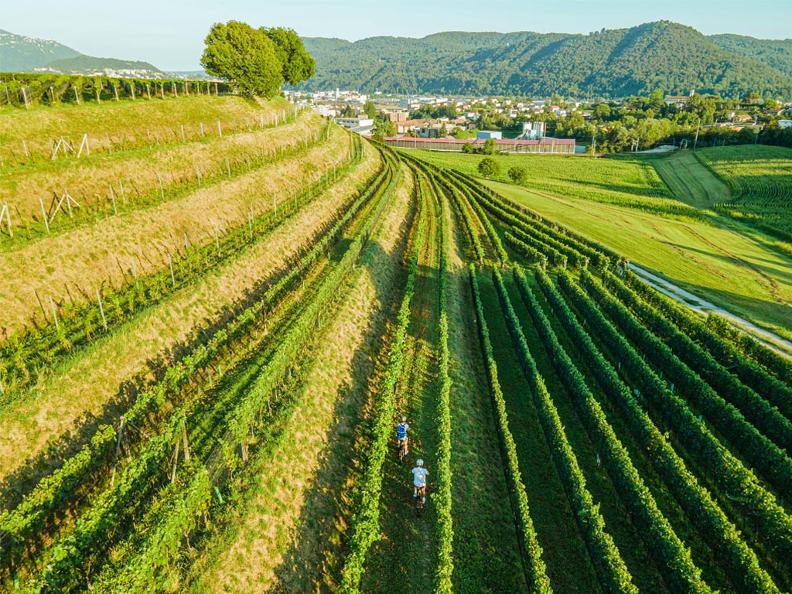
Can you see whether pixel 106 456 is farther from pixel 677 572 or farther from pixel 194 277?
pixel 677 572

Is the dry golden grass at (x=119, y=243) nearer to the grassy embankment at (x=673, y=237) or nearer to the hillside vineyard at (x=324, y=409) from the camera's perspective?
the hillside vineyard at (x=324, y=409)

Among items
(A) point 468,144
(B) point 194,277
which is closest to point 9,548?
(B) point 194,277

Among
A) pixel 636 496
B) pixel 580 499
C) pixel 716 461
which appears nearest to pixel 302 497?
pixel 580 499

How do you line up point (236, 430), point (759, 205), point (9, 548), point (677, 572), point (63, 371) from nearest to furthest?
1. point (9, 548)
2. point (677, 572)
3. point (236, 430)
4. point (63, 371)
5. point (759, 205)

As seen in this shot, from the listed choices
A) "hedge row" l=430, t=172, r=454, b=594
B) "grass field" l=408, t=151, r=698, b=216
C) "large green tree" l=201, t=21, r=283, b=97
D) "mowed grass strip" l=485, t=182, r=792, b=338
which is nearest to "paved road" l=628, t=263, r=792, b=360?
"mowed grass strip" l=485, t=182, r=792, b=338

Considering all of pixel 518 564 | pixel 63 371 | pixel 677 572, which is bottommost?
pixel 518 564

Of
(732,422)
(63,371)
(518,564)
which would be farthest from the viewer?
(732,422)

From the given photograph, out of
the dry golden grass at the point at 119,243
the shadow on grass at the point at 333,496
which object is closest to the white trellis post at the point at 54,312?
the dry golden grass at the point at 119,243
